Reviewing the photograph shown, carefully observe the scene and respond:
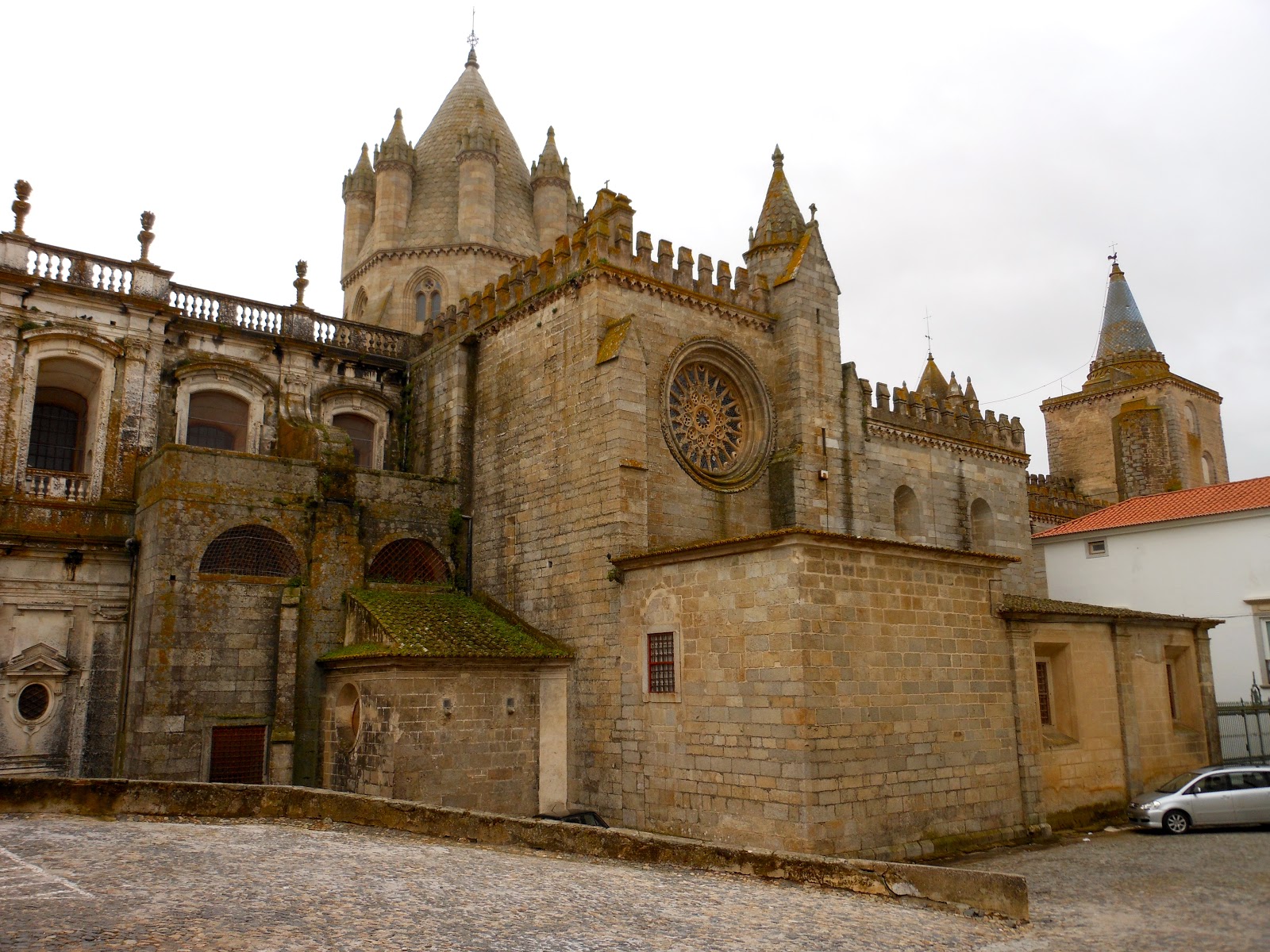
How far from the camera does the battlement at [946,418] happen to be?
26516 mm

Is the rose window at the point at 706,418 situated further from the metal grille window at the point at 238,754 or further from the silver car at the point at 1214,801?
the silver car at the point at 1214,801

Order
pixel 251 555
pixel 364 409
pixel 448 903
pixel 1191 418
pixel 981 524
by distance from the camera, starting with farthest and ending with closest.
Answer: pixel 1191 418
pixel 981 524
pixel 364 409
pixel 251 555
pixel 448 903

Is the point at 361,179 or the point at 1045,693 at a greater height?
the point at 361,179

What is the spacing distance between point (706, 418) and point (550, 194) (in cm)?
1361

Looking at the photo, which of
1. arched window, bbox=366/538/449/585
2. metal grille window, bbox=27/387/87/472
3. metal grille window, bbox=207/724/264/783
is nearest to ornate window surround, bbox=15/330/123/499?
metal grille window, bbox=27/387/87/472

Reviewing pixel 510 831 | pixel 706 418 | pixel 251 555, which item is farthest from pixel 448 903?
pixel 706 418

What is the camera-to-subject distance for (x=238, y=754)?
1934 cm

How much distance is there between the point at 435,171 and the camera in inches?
1253

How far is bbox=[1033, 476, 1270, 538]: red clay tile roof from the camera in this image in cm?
2664

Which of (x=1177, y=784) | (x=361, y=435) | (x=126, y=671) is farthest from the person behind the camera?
(x=361, y=435)

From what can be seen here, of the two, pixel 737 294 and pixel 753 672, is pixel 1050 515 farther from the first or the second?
pixel 753 672

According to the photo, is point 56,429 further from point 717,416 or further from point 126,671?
point 717,416

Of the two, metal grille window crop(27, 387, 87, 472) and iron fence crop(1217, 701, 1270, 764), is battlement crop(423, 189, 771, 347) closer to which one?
metal grille window crop(27, 387, 87, 472)

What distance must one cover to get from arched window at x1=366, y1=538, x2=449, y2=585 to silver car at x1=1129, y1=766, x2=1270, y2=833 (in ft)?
50.2
